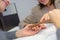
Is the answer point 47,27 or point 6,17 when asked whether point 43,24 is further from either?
point 6,17

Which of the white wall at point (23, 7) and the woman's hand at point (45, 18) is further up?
the woman's hand at point (45, 18)

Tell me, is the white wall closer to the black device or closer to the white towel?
the black device

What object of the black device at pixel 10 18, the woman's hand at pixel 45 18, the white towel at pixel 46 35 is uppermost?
the woman's hand at pixel 45 18

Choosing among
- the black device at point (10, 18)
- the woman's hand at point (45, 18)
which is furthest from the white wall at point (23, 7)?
the woman's hand at point (45, 18)

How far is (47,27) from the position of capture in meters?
0.88

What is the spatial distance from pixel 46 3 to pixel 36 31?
2.98 ft

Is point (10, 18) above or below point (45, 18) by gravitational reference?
below

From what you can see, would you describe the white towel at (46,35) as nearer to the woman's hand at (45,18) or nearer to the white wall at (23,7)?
the woman's hand at (45,18)

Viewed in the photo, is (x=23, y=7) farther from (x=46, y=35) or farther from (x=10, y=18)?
(x=46, y=35)

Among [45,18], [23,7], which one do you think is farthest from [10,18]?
[45,18]

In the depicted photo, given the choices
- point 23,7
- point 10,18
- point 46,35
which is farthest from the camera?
point 23,7

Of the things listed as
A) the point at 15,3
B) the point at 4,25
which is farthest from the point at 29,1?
the point at 4,25

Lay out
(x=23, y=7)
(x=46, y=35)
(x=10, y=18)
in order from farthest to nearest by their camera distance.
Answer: (x=23, y=7)
(x=10, y=18)
(x=46, y=35)

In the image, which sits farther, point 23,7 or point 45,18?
point 23,7
